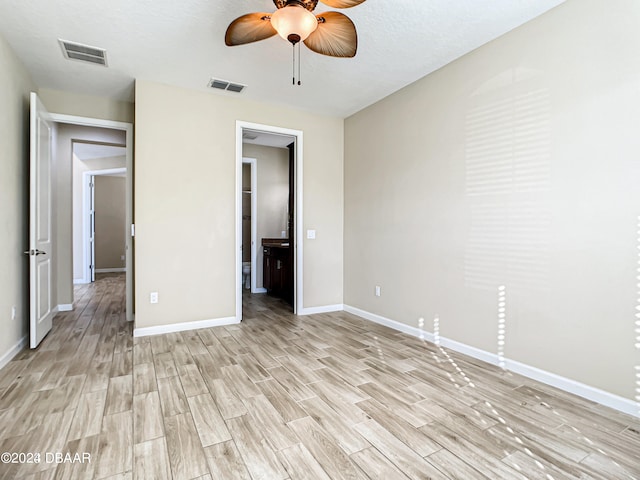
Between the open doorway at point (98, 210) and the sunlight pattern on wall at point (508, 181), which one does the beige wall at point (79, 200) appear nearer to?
the open doorway at point (98, 210)

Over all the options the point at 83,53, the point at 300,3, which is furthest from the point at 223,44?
the point at 83,53

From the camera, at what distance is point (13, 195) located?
2.97 metres

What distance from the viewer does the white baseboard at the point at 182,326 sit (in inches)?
140

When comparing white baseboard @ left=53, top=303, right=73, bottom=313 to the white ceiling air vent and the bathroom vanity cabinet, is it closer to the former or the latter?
the bathroom vanity cabinet

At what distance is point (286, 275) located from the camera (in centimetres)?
533

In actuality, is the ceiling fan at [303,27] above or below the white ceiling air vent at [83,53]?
below

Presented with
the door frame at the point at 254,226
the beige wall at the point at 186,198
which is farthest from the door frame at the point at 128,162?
the door frame at the point at 254,226

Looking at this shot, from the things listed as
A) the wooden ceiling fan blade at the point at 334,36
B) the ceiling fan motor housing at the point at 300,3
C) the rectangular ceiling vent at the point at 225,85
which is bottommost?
the wooden ceiling fan blade at the point at 334,36

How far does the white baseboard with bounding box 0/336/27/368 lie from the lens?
8.79 ft

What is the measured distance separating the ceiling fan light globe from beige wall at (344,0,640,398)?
5.58 feet

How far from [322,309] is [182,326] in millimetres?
1810

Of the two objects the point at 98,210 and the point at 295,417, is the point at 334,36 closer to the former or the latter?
the point at 295,417

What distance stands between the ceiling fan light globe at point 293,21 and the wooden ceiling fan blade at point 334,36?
0.14 m

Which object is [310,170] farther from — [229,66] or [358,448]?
[358,448]
